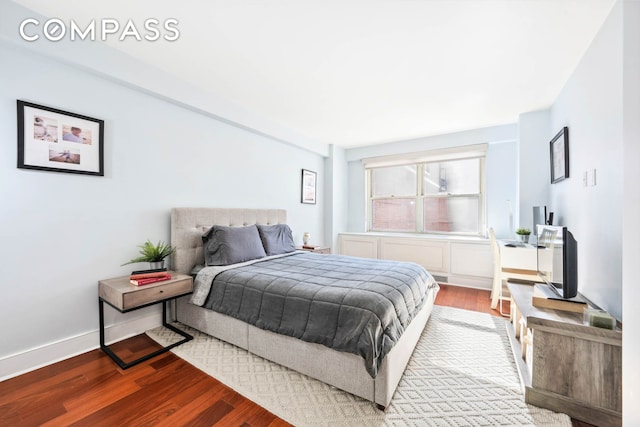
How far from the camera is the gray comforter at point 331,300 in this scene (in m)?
1.55

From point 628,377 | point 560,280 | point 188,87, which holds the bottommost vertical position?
point 628,377

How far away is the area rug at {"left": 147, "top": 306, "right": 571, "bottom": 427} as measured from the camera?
57.6 inches

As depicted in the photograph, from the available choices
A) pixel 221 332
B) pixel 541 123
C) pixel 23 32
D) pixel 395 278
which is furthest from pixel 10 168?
pixel 541 123

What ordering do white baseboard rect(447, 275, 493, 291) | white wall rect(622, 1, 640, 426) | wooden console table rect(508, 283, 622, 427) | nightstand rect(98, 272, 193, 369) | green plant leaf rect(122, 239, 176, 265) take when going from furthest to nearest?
white baseboard rect(447, 275, 493, 291) < green plant leaf rect(122, 239, 176, 265) < nightstand rect(98, 272, 193, 369) < wooden console table rect(508, 283, 622, 427) < white wall rect(622, 1, 640, 426)

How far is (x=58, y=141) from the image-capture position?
195 centimetres

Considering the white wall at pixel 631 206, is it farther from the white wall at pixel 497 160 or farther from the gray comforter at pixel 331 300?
the white wall at pixel 497 160

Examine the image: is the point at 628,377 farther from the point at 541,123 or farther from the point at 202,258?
the point at 541,123

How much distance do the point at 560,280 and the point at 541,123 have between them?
8.15ft

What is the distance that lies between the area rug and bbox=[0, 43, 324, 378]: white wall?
2.57 ft

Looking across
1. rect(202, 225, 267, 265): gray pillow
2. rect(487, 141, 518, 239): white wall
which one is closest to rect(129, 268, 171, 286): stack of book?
rect(202, 225, 267, 265): gray pillow

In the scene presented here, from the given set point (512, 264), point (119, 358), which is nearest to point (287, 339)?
point (119, 358)

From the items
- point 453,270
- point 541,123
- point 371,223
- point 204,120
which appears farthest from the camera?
point 371,223

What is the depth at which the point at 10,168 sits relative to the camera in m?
1.75

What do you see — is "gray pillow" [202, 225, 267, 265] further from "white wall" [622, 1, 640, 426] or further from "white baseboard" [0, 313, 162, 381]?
"white wall" [622, 1, 640, 426]
